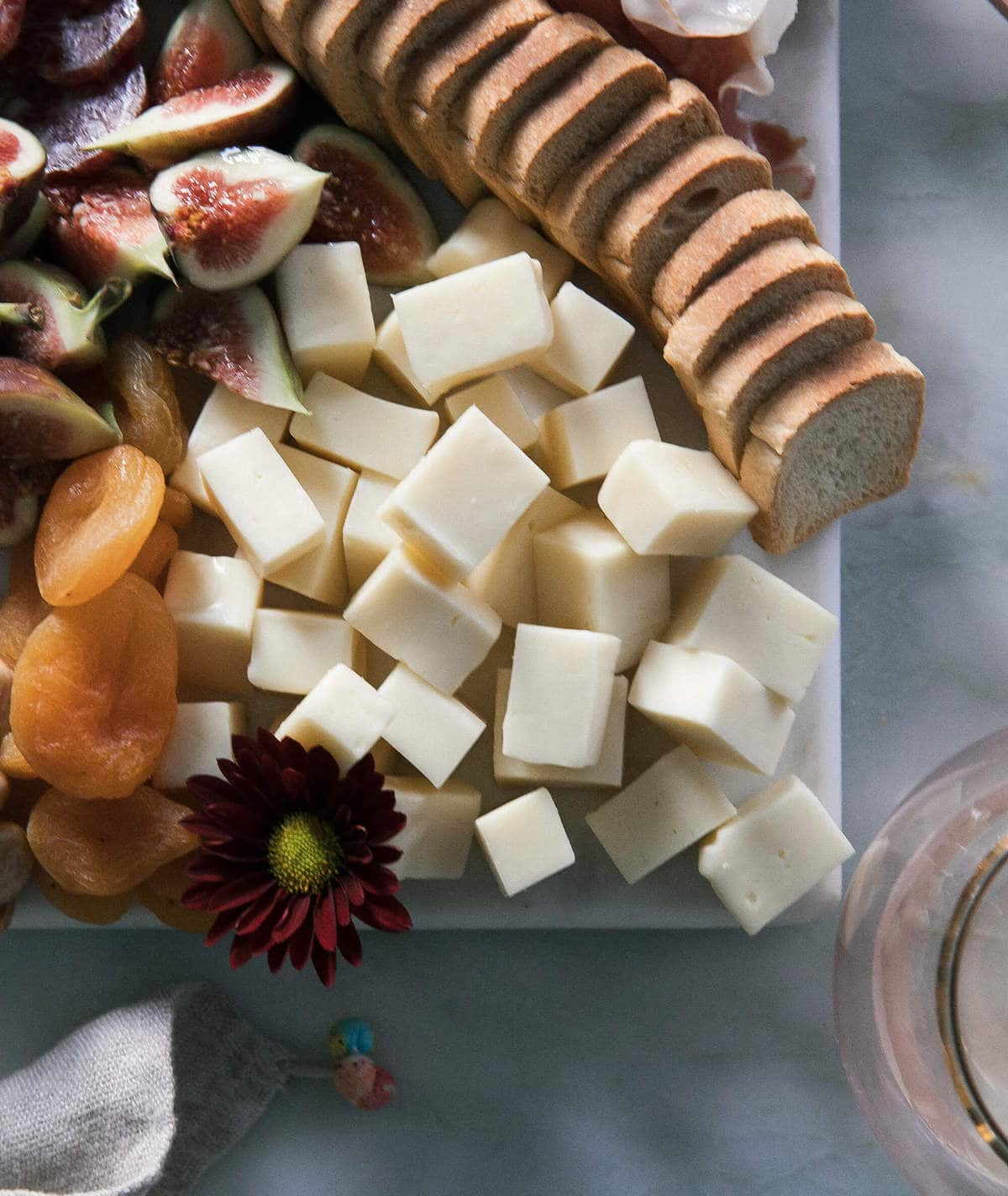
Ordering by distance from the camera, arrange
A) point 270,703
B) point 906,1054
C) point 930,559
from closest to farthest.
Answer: point 906,1054, point 270,703, point 930,559

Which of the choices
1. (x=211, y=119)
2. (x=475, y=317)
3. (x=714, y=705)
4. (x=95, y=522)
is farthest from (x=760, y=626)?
(x=211, y=119)

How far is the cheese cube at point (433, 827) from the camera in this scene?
1.61m

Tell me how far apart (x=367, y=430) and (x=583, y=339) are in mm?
325

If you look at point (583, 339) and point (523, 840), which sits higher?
point (583, 339)

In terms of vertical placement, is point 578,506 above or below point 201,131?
below

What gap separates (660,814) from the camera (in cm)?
165

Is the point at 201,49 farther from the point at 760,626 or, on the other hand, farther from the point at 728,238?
the point at 760,626

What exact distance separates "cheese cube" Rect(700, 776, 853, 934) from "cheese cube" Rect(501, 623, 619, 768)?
23 cm

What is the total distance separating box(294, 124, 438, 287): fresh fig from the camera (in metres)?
1.71

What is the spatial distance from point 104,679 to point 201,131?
74 cm

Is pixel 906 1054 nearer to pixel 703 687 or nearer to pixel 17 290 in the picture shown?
pixel 703 687

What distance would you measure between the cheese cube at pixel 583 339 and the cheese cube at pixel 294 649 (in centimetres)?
47

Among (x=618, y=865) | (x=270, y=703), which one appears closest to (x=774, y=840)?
(x=618, y=865)

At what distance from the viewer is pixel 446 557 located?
5.08 ft
